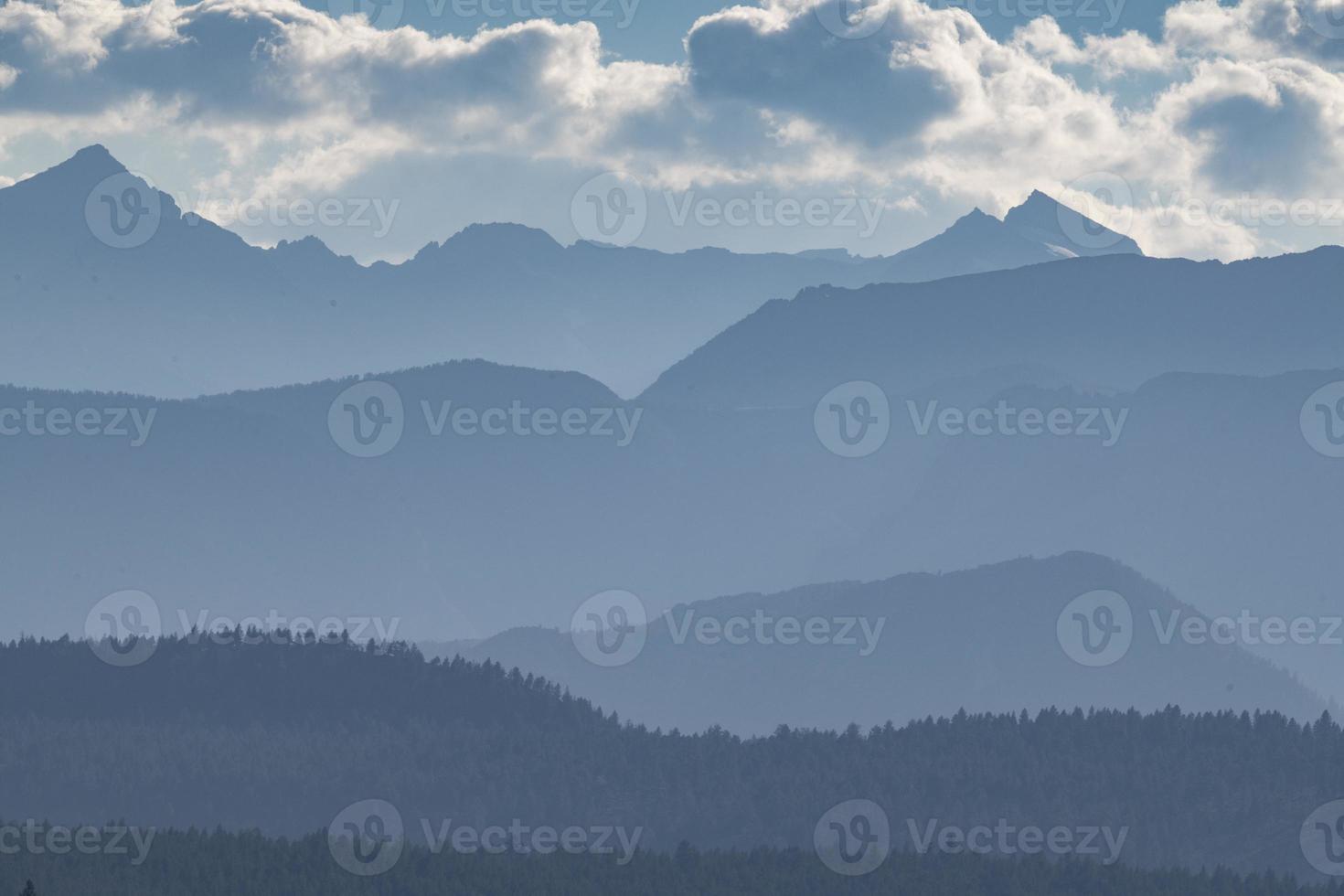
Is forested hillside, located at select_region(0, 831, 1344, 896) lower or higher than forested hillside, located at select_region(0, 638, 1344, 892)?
lower

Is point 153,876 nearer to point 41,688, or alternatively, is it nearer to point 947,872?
point 947,872

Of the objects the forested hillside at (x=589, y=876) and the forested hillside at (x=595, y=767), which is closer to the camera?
the forested hillside at (x=589, y=876)

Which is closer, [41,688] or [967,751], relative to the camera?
[967,751]

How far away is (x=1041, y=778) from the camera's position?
17388cm

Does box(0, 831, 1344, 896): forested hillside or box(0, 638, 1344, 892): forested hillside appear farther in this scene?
box(0, 638, 1344, 892): forested hillside

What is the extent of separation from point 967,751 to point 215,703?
65592 millimetres

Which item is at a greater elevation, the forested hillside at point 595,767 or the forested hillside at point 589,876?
the forested hillside at point 595,767

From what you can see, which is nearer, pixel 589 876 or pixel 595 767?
pixel 589 876

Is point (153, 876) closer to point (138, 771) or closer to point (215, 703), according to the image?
point (138, 771)

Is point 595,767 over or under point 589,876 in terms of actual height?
over

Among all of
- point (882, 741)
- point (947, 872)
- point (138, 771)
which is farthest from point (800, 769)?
point (138, 771)

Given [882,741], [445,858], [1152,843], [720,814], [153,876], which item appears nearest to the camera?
[153,876]

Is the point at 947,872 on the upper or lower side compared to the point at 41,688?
lower

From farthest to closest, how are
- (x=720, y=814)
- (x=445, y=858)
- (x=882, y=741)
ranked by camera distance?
1. (x=882, y=741)
2. (x=720, y=814)
3. (x=445, y=858)
